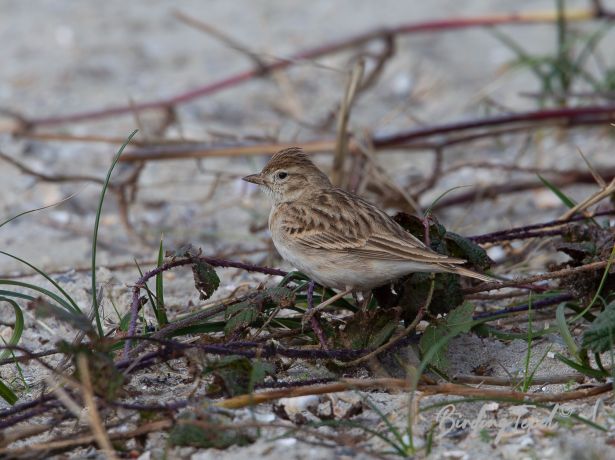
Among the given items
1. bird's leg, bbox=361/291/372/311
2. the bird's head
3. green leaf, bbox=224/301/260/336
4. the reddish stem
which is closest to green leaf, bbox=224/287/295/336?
green leaf, bbox=224/301/260/336

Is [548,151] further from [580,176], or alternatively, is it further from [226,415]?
[226,415]

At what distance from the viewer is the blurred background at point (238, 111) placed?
6.22m

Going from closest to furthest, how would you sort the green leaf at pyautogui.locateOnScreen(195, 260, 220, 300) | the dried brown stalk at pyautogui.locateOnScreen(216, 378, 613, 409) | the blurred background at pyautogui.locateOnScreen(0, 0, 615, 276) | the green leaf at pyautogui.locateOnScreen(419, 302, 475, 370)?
the dried brown stalk at pyautogui.locateOnScreen(216, 378, 613, 409) < the green leaf at pyautogui.locateOnScreen(419, 302, 475, 370) < the green leaf at pyautogui.locateOnScreen(195, 260, 220, 300) < the blurred background at pyautogui.locateOnScreen(0, 0, 615, 276)

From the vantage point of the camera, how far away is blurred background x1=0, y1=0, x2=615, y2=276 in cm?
622

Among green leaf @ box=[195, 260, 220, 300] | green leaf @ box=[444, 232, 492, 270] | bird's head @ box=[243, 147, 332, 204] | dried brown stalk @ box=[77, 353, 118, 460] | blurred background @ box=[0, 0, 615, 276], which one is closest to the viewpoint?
dried brown stalk @ box=[77, 353, 118, 460]

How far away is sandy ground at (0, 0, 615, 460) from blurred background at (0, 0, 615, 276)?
0.02 meters

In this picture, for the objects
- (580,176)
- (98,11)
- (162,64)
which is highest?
(98,11)

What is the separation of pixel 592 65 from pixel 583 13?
2.14 m

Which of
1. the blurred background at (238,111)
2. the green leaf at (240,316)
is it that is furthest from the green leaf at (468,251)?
the blurred background at (238,111)

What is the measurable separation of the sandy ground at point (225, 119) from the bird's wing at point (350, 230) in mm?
530

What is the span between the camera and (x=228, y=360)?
332cm

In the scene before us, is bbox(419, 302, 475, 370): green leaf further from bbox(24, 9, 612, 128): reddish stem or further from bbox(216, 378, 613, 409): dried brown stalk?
bbox(24, 9, 612, 128): reddish stem

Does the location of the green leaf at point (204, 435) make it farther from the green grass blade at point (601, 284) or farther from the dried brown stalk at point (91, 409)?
the green grass blade at point (601, 284)

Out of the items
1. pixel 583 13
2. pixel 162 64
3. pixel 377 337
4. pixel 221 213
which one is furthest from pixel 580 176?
pixel 162 64
